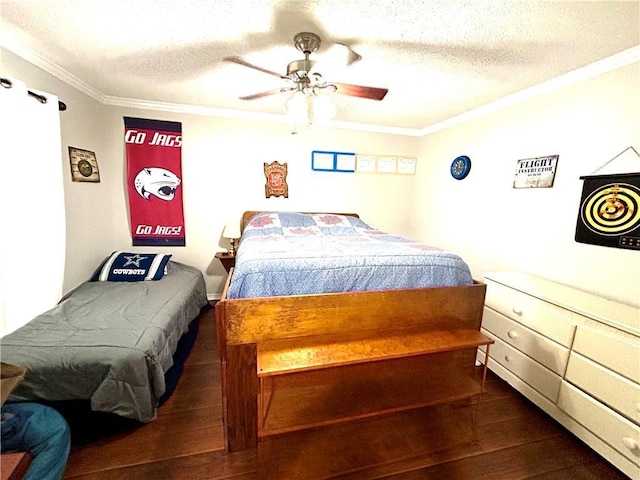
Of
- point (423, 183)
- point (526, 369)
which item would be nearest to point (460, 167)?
point (423, 183)

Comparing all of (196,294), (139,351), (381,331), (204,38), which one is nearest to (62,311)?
(139,351)

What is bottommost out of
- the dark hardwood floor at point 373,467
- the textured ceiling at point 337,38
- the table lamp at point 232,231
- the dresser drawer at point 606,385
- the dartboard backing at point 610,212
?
the dark hardwood floor at point 373,467

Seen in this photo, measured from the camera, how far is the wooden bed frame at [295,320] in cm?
137

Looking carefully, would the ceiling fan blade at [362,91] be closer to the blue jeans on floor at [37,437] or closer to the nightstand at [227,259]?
the nightstand at [227,259]

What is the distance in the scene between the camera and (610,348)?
141 cm

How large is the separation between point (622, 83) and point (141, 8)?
9.35 feet

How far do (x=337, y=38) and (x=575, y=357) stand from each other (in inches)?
91.2

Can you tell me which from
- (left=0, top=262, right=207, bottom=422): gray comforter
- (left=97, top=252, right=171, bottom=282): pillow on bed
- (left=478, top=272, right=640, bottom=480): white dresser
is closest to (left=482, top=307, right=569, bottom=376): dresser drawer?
(left=478, top=272, right=640, bottom=480): white dresser

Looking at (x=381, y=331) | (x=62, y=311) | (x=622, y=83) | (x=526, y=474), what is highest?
(x=622, y=83)

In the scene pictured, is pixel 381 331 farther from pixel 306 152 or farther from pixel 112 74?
pixel 112 74

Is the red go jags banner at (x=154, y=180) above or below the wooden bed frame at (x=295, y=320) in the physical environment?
above

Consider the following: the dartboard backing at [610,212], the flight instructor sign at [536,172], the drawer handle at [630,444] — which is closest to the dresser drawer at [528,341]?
the drawer handle at [630,444]

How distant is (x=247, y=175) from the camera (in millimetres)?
3252

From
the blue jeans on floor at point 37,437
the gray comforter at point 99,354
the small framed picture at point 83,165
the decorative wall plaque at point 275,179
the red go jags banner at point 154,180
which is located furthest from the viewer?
the decorative wall plaque at point 275,179
